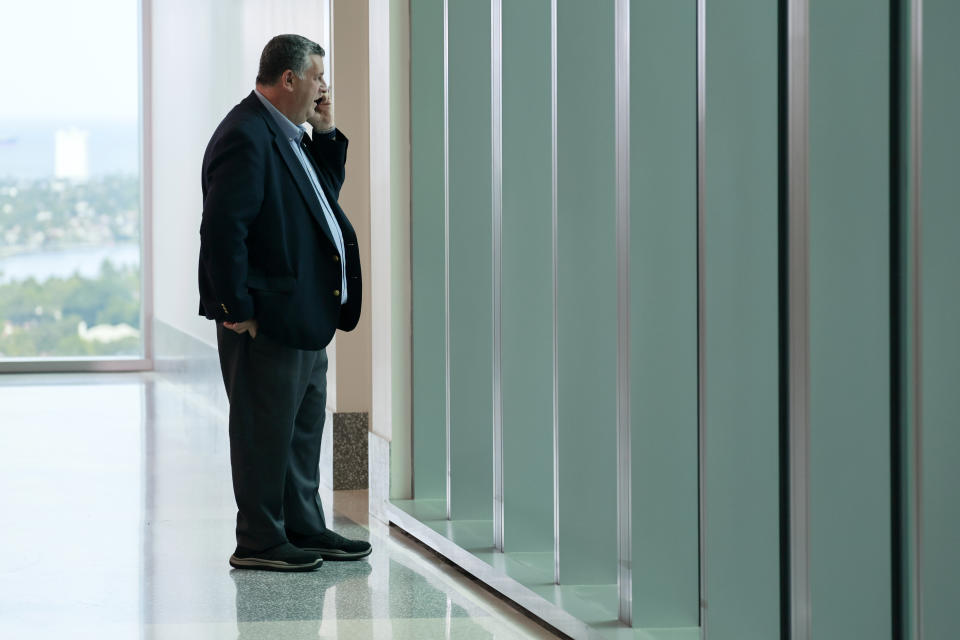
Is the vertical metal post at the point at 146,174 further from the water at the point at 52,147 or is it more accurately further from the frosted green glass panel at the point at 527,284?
the frosted green glass panel at the point at 527,284

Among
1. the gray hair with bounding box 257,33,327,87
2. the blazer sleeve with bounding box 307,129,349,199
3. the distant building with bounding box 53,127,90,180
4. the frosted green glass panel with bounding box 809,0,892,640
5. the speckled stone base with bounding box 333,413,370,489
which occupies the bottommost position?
the speckled stone base with bounding box 333,413,370,489

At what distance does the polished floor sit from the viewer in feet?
11.3

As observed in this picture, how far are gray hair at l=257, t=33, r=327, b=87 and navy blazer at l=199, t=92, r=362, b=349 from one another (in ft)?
0.35

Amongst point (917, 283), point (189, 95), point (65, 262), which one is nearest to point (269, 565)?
point (917, 283)

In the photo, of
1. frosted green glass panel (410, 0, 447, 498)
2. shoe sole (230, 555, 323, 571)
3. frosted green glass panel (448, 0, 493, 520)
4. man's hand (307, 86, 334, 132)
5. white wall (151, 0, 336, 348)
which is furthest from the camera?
white wall (151, 0, 336, 348)

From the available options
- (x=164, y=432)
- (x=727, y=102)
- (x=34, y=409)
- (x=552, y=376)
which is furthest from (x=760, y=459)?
(x=34, y=409)

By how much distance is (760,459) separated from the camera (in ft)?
8.98

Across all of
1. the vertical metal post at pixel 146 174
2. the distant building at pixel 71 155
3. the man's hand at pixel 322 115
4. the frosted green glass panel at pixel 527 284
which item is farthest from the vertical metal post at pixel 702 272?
the distant building at pixel 71 155

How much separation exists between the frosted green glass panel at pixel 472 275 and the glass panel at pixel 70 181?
27.9 feet

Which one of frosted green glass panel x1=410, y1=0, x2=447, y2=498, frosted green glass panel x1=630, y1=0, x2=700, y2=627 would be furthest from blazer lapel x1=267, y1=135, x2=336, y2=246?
frosted green glass panel x1=630, y1=0, x2=700, y2=627

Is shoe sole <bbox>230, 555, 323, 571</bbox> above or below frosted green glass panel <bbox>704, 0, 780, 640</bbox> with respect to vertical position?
below

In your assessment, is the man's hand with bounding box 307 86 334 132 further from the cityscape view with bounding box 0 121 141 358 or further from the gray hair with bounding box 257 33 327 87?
the cityscape view with bounding box 0 121 141 358

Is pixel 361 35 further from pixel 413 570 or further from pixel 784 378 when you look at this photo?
pixel 784 378

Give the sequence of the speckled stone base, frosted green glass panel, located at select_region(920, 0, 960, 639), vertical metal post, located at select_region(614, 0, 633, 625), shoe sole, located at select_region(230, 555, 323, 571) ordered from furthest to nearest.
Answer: the speckled stone base → shoe sole, located at select_region(230, 555, 323, 571) → vertical metal post, located at select_region(614, 0, 633, 625) → frosted green glass panel, located at select_region(920, 0, 960, 639)
